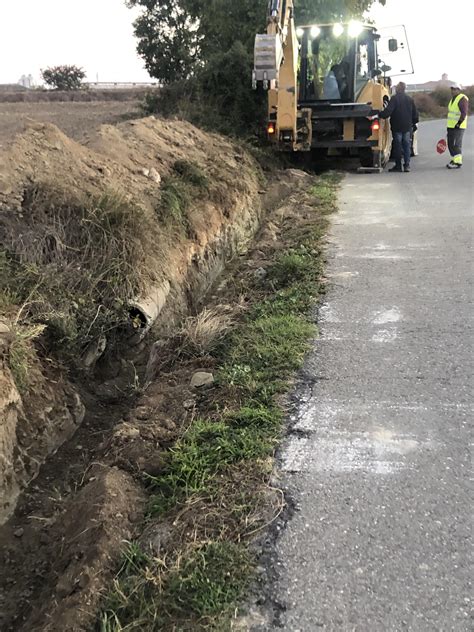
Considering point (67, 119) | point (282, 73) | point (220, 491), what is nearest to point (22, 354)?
point (220, 491)

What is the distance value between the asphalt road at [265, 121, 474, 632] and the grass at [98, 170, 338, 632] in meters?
0.17

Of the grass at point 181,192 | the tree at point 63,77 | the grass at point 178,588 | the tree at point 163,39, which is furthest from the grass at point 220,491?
the tree at point 63,77

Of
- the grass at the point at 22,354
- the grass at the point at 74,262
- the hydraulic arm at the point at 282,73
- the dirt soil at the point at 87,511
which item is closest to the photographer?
the dirt soil at the point at 87,511

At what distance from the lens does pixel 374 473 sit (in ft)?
10.3

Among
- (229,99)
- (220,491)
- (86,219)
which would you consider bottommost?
(220,491)

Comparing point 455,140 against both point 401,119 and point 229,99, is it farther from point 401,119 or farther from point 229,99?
point 229,99

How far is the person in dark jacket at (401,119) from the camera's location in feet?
44.8

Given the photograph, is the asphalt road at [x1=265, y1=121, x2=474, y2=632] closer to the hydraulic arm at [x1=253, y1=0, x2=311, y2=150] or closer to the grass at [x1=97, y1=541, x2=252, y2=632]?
the grass at [x1=97, y1=541, x2=252, y2=632]

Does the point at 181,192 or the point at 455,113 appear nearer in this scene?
the point at 181,192

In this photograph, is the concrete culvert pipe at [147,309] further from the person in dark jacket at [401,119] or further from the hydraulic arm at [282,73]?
the person in dark jacket at [401,119]

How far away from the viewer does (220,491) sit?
302 cm

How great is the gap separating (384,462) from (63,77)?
57515 millimetres

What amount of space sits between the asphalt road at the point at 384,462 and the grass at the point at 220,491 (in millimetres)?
171

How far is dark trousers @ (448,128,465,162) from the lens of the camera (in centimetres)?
1393
